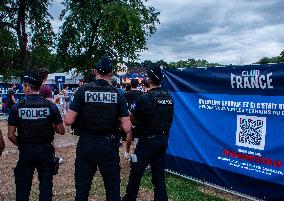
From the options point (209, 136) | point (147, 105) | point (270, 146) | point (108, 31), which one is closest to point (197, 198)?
point (209, 136)

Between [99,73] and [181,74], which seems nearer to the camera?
[99,73]

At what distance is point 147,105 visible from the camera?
5.82m

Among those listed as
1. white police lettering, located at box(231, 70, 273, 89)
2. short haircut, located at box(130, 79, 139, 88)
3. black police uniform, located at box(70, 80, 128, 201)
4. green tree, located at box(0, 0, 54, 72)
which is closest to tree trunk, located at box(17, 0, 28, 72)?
green tree, located at box(0, 0, 54, 72)

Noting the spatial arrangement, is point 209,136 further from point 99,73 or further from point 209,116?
point 99,73

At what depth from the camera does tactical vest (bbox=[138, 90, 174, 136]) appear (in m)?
5.90

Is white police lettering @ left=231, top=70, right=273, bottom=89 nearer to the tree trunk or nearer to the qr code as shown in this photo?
the qr code

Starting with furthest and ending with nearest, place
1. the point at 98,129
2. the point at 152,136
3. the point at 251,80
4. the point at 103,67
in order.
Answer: the point at 251,80
the point at 152,136
the point at 103,67
the point at 98,129

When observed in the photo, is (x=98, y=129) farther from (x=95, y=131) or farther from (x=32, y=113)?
(x=32, y=113)

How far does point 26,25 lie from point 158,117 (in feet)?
90.3

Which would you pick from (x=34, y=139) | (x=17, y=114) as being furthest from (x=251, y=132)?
(x=17, y=114)

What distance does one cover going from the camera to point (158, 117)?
19.5ft

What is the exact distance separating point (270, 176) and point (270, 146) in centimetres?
48

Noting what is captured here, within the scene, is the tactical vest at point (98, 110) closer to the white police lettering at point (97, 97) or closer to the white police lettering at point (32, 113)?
the white police lettering at point (97, 97)

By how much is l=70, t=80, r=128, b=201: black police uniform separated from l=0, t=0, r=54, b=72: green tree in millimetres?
24858
